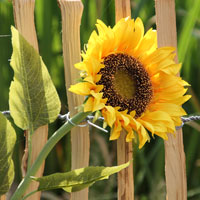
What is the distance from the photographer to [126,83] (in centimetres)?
65

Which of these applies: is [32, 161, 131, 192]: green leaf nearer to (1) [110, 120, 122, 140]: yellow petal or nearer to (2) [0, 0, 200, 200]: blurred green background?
(1) [110, 120, 122, 140]: yellow petal

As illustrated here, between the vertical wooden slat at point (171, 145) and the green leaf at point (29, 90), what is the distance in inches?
8.2

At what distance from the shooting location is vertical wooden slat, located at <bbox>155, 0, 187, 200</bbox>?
757 millimetres

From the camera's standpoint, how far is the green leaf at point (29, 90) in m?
0.60

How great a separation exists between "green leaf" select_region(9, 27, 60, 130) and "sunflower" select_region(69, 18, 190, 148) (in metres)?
0.06

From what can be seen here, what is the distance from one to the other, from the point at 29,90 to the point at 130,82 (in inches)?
5.3

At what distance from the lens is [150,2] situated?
121 cm

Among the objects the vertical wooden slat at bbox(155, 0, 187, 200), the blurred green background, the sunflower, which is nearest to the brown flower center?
the sunflower

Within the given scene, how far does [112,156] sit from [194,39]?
14.4 inches

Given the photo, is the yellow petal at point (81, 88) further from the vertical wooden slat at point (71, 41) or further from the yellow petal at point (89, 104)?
the vertical wooden slat at point (71, 41)

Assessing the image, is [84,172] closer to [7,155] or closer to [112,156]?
[7,155]

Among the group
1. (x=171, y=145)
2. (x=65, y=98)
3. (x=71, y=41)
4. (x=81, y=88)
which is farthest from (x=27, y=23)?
(x=65, y=98)

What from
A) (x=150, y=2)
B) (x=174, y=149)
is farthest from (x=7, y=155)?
(x=150, y=2)

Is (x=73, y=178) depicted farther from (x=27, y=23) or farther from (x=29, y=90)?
(x=27, y=23)
